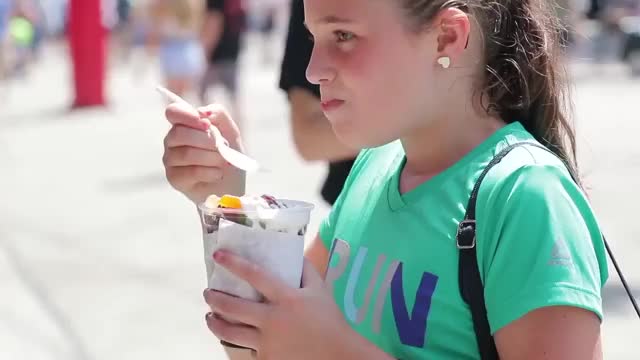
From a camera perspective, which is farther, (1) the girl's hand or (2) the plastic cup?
(1) the girl's hand

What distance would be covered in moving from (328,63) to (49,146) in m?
10.1

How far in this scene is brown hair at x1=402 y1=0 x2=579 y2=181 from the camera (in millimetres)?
1665

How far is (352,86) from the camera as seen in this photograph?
1.58 metres

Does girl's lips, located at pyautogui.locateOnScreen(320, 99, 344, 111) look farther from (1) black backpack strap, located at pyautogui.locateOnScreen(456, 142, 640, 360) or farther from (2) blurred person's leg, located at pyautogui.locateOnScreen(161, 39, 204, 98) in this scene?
(2) blurred person's leg, located at pyautogui.locateOnScreen(161, 39, 204, 98)

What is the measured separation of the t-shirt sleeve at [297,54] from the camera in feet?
9.18

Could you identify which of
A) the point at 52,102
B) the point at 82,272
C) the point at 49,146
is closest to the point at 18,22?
the point at 52,102

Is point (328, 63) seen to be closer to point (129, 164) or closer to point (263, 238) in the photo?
point (263, 238)

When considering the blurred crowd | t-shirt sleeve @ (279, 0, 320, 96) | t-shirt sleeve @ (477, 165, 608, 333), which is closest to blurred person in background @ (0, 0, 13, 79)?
the blurred crowd

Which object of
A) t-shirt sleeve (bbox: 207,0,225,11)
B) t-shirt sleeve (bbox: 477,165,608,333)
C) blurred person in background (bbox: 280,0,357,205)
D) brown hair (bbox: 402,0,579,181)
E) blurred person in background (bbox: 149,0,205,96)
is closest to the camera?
t-shirt sleeve (bbox: 477,165,608,333)

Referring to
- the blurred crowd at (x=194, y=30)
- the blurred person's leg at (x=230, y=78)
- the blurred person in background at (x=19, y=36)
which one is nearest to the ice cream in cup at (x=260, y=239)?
the blurred crowd at (x=194, y=30)

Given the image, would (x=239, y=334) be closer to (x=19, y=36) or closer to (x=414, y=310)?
(x=414, y=310)

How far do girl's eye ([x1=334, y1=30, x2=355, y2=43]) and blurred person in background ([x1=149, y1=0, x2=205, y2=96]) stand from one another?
8.92 meters

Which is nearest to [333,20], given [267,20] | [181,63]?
[181,63]

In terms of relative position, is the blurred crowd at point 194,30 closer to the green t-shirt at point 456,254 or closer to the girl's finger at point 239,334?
the green t-shirt at point 456,254
